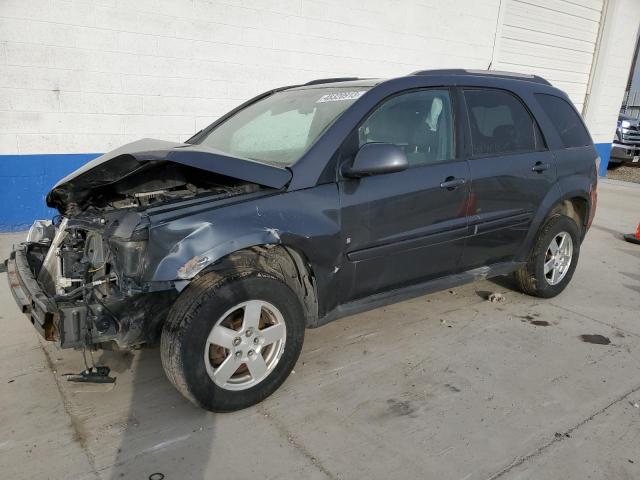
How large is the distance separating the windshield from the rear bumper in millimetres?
13567

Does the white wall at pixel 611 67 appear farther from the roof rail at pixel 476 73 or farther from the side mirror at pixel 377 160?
the side mirror at pixel 377 160

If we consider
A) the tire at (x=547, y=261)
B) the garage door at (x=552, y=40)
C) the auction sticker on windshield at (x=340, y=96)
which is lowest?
the tire at (x=547, y=261)

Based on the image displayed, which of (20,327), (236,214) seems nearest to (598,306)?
(236,214)

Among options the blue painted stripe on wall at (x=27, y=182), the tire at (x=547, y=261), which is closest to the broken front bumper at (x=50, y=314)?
the tire at (x=547, y=261)

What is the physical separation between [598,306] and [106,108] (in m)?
5.71

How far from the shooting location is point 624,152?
1431 centimetres

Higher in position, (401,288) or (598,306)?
(401,288)

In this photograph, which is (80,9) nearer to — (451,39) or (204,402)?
(204,402)

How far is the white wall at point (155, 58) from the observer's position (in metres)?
5.65

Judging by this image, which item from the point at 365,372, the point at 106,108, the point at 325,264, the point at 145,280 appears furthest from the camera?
the point at 106,108

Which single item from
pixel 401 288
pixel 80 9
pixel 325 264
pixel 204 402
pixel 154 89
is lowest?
pixel 204 402

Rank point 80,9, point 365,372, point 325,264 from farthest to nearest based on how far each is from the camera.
Result: point 80,9
point 365,372
point 325,264

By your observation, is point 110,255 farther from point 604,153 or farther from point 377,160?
point 604,153

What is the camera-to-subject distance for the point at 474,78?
370cm
